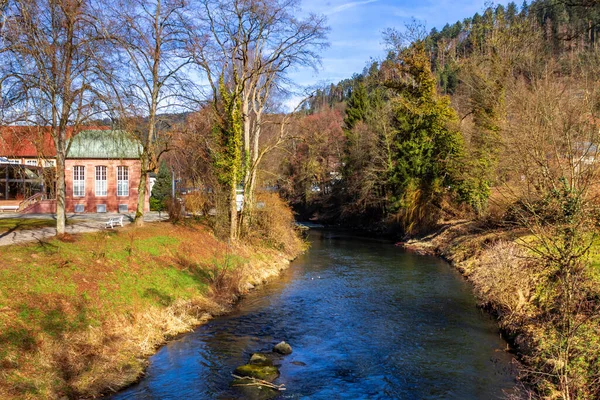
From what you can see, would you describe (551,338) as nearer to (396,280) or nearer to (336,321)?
(336,321)

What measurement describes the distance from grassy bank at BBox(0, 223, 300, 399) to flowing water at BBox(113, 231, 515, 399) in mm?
833

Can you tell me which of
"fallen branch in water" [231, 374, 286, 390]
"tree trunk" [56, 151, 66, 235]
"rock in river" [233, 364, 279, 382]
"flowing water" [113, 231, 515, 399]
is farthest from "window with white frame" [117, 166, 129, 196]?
"fallen branch in water" [231, 374, 286, 390]

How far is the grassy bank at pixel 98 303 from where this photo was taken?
10344mm

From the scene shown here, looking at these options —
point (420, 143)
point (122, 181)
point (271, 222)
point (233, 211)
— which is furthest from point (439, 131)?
point (122, 181)

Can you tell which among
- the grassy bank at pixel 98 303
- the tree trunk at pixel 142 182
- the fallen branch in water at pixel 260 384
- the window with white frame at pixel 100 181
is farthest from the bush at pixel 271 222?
the fallen branch in water at pixel 260 384

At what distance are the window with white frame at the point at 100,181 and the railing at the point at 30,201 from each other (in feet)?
13.7

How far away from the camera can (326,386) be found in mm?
11109

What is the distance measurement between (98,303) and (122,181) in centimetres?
2705

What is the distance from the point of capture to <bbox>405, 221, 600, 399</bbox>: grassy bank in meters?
9.25

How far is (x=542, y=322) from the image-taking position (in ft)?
43.5

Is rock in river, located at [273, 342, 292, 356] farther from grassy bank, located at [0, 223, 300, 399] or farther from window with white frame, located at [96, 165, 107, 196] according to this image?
window with white frame, located at [96, 165, 107, 196]

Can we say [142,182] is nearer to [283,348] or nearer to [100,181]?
[283,348]

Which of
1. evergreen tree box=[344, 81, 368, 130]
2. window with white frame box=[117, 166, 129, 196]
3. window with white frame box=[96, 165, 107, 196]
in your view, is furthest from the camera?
evergreen tree box=[344, 81, 368, 130]

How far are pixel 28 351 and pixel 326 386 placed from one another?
678 cm
